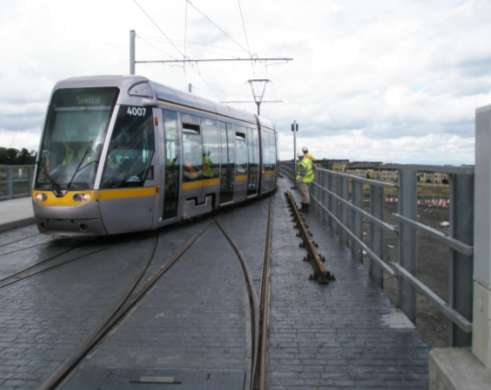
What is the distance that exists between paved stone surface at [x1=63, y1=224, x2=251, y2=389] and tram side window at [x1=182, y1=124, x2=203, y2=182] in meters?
5.50

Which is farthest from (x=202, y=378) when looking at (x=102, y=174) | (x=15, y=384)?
(x=102, y=174)

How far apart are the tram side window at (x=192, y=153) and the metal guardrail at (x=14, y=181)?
9052mm

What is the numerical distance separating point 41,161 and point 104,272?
3.38 metres

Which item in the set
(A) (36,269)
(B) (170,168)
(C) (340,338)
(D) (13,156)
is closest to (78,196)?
(A) (36,269)

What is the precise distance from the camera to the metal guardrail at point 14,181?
21.6 metres

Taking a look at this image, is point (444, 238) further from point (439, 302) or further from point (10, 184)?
point (10, 184)

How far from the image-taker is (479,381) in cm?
347

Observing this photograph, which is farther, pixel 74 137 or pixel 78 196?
pixel 74 137

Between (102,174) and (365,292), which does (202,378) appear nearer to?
(365,292)

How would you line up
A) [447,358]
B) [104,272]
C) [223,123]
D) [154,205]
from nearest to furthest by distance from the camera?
[447,358] → [104,272] → [154,205] → [223,123]

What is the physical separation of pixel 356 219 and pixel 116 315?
14.1 ft

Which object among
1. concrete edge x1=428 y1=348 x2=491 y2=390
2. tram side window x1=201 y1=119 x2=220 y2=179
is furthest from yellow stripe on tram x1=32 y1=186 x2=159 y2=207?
concrete edge x1=428 y1=348 x2=491 y2=390

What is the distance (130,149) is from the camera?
1155 centimetres

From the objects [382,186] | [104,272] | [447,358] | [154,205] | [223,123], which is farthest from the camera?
[223,123]
